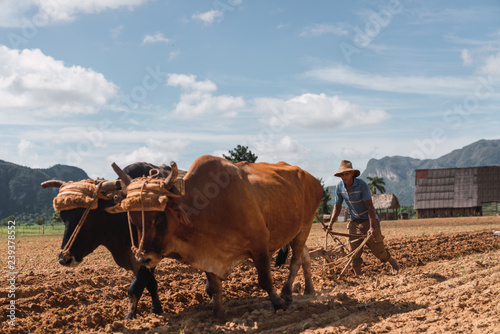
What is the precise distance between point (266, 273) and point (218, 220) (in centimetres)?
A: 98

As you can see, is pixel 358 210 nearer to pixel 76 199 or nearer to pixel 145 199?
pixel 145 199

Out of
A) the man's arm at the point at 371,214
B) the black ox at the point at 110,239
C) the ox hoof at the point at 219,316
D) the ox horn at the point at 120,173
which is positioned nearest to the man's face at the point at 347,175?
the man's arm at the point at 371,214

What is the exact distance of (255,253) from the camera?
6.18m

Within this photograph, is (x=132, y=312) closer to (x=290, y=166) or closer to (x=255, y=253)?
(x=255, y=253)

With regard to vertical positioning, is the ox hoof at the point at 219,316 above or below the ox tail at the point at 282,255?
below

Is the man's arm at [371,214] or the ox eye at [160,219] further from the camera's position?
the man's arm at [371,214]

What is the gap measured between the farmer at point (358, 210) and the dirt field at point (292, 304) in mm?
450

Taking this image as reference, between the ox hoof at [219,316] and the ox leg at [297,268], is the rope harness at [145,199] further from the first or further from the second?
the ox leg at [297,268]

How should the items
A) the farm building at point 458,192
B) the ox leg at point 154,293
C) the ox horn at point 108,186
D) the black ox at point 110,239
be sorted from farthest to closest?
the farm building at point 458,192
the ox leg at point 154,293
the ox horn at point 108,186
the black ox at point 110,239

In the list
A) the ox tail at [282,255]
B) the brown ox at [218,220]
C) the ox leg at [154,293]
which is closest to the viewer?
the brown ox at [218,220]

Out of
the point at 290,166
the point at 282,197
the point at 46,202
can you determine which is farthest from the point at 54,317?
the point at 46,202

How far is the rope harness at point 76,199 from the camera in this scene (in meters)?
6.20

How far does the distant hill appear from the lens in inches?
6063

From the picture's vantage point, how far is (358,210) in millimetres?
8938
